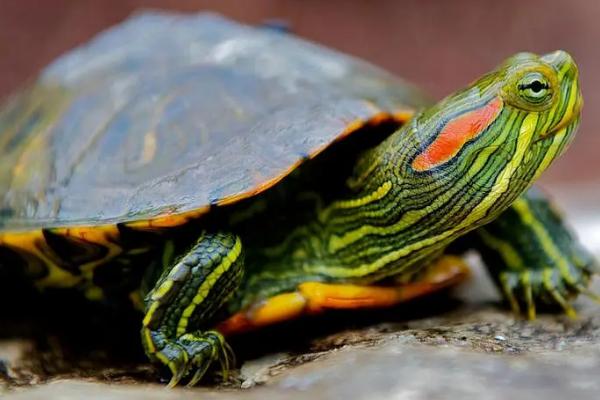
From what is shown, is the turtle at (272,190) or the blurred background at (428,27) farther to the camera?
the blurred background at (428,27)

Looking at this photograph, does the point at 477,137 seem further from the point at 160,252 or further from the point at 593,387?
the point at 160,252

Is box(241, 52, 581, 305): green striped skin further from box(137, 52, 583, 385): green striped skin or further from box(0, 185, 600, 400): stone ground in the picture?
box(0, 185, 600, 400): stone ground

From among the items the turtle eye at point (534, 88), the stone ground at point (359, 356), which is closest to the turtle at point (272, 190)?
the turtle eye at point (534, 88)

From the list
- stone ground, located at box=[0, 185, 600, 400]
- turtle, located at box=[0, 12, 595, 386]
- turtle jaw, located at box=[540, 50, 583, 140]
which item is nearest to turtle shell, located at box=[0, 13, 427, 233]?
turtle, located at box=[0, 12, 595, 386]

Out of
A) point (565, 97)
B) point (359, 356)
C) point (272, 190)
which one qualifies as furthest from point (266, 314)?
point (565, 97)

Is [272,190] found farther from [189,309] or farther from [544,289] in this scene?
[544,289]

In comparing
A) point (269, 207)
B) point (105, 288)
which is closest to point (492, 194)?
point (269, 207)

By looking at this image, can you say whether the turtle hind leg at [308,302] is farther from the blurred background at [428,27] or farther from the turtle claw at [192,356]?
the blurred background at [428,27]
